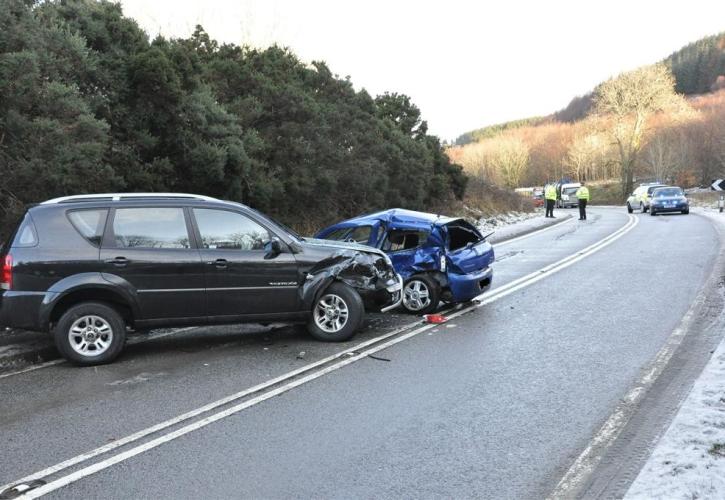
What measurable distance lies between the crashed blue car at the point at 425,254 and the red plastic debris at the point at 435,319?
1.02ft

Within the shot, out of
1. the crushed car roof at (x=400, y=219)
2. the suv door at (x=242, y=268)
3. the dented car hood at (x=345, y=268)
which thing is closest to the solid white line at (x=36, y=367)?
the suv door at (x=242, y=268)

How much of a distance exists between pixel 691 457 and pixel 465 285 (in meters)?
5.36

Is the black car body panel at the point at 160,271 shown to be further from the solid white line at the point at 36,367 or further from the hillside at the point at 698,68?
the hillside at the point at 698,68

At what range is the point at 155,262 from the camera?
704 centimetres

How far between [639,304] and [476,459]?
6.09 meters

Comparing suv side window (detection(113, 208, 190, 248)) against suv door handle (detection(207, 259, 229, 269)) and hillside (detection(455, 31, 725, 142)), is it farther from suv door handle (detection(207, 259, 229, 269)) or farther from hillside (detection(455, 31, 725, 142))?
hillside (detection(455, 31, 725, 142))

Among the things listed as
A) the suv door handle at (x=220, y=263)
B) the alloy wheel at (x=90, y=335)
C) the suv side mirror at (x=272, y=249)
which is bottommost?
the alloy wheel at (x=90, y=335)

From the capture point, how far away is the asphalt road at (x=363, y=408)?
13.0 feet

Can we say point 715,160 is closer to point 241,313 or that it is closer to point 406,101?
point 406,101

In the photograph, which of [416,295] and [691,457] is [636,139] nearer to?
[416,295]

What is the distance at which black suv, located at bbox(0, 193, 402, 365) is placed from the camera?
22.0 ft

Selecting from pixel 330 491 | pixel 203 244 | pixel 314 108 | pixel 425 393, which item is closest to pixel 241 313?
pixel 203 244

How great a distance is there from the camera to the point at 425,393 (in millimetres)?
5590

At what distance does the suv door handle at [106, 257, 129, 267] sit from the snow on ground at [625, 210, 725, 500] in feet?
18.0
